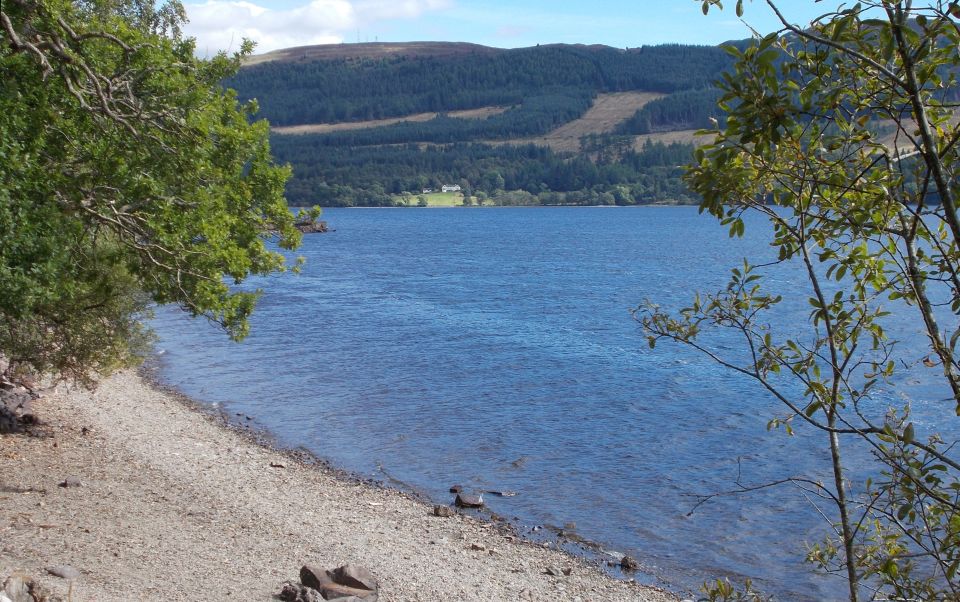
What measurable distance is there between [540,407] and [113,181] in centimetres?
1953

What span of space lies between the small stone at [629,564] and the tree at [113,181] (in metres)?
8.26

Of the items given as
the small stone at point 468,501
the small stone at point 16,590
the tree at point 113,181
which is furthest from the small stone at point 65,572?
the small stone at point 468,501

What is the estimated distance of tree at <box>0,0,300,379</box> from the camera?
10.8 m

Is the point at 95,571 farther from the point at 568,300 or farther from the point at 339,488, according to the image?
the point at 568,300

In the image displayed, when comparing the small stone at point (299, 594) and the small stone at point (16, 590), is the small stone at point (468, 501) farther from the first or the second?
the small stone at point (16, 590)

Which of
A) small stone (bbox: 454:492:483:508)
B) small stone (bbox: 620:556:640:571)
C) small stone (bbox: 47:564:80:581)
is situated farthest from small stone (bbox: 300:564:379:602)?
small stone (bbox: 454:492:483:508)

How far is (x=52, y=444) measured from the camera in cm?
1925

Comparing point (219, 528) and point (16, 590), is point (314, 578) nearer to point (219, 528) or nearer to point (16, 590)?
point (219, 528)

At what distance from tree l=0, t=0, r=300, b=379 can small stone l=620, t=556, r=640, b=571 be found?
8262mm

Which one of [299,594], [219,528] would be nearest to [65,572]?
[299,594]

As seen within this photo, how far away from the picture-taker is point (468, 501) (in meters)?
20.0

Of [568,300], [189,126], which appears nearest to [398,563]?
[189,126]

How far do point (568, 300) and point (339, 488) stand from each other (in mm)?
38238

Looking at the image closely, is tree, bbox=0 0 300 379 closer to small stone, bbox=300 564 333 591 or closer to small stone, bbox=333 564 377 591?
small stone, bbox=300 564 333 591
